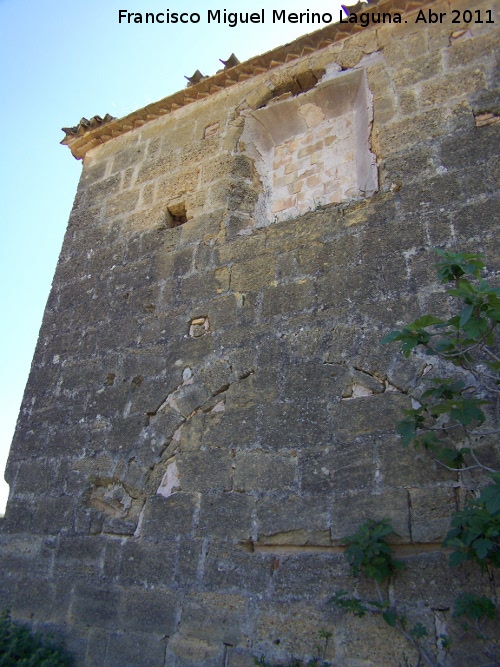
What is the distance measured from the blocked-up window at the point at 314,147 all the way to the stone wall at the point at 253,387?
0.10 ft

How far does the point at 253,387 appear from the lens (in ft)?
11.2

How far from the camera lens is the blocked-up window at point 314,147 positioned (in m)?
4.04

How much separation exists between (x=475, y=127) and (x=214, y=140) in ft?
6.70

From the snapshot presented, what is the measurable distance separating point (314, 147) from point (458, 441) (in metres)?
2.56

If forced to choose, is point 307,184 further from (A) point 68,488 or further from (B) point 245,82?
(A) point 68,488

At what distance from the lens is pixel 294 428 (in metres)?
3.17

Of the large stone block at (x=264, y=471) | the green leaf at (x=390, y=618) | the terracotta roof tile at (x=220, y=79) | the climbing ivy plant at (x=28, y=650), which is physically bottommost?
the climbing ivy plant at (x=28, y=650)

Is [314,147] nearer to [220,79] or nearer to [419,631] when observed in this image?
[220,79]

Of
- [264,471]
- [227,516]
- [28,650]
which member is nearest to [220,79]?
[264,471]

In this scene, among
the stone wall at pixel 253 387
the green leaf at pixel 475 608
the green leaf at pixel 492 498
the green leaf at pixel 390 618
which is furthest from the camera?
the stone wall at pixel 253 387

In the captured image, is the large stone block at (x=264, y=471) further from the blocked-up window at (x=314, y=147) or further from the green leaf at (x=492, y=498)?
the blocked-up window at (x=314, y=147)

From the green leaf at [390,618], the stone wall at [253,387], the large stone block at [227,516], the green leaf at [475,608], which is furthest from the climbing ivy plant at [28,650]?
the green leaf at [475,608]

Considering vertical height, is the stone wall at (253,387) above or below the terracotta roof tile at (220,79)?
below

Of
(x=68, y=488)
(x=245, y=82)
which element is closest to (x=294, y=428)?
(x=68, y=488)
